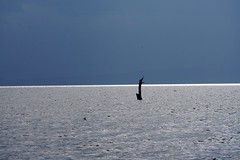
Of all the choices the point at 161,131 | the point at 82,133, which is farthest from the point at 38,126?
the point at 161,131

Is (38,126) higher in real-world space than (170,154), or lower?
higher

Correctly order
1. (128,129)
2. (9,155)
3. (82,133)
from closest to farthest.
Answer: (9,155) → (82,133) → (128,129)

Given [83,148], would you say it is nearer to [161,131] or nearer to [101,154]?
[101,154]

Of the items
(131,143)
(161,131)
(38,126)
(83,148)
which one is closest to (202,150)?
(131,143)

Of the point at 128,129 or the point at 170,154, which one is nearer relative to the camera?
the point at 170,154

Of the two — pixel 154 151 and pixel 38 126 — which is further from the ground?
pixel 38 126

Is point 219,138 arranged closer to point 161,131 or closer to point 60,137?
point 161,131

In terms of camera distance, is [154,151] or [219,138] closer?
[154,151]

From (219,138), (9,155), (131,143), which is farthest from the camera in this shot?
(219,138)

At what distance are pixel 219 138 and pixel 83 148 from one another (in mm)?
13403

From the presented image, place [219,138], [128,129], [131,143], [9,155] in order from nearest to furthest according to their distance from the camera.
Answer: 1. [9,155]
2. [131,143]
3. [219,138]
4. [128,129]

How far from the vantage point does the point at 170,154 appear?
103 ft

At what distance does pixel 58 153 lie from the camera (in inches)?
1255

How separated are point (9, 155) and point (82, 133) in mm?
13982
